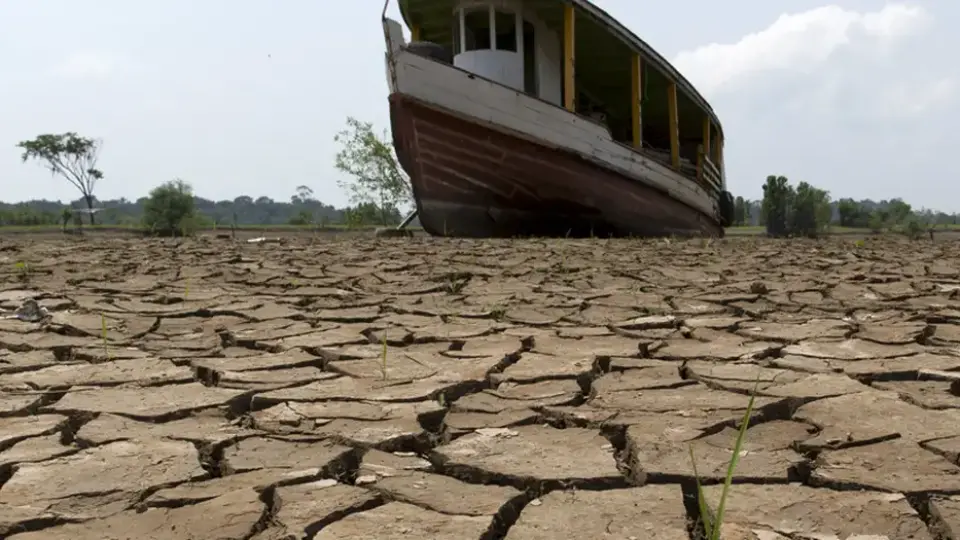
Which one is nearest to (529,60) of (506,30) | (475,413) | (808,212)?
(506,30)

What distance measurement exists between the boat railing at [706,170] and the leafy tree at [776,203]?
1813 cm

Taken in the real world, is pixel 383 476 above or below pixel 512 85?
below

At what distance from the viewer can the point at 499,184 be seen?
30.2 feet

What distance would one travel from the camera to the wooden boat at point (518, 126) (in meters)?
8.73

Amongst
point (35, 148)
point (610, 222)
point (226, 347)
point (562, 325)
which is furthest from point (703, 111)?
point (35, 148)

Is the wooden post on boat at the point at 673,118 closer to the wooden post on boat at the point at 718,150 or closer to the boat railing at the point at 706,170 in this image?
the boat railing at the point at 706,170

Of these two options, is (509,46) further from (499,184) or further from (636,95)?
(499,184)

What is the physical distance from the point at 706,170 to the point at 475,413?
37.9 feet

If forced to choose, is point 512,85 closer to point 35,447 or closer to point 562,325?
point 562,325

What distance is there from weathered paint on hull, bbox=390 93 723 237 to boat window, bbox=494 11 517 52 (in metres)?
1.49

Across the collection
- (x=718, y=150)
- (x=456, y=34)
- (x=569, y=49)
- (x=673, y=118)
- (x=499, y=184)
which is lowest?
(x=499, y=184)

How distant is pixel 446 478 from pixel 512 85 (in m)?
8.21

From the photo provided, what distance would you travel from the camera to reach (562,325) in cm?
321

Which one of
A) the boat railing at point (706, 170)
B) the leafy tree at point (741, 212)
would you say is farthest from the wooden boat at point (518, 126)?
the leafy tree at point (741, 212)
